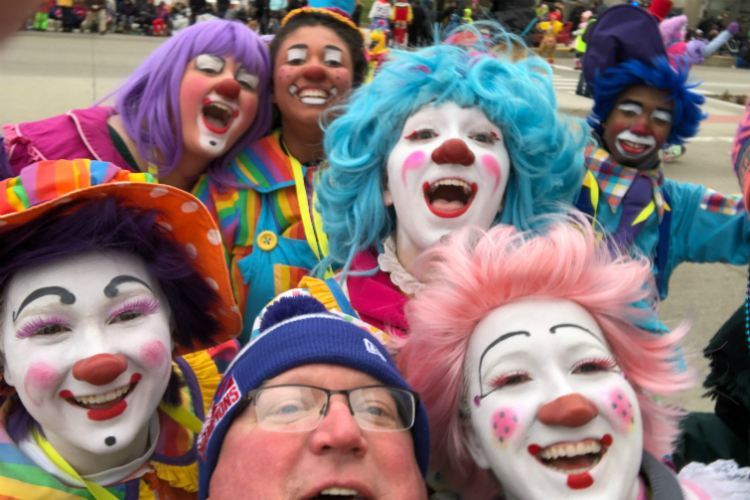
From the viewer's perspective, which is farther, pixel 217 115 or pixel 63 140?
pixel 217 115

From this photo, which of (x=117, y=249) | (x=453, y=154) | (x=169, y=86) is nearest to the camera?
(x=117, y=249)

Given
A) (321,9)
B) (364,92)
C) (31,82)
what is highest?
(321,9)

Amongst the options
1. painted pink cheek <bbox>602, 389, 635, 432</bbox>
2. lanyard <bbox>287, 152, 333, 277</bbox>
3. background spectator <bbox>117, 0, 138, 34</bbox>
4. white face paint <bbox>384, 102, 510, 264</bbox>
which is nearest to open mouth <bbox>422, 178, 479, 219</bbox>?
white face paint <bbox>384, 102, 510, 264</bbox>

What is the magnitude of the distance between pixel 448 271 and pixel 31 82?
27.3ft

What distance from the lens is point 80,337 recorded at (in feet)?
4.19

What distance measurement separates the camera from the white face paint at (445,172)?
1.69 metres

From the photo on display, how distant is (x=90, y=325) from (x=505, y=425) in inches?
34.8

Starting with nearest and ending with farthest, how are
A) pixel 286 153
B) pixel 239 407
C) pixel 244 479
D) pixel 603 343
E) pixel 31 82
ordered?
1. pixel 244 479
2. pixel 239 407
3. pixel 603 343
4. pixel 286 153
5. pixel 31 82

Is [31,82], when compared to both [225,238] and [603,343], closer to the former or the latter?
[225,238]

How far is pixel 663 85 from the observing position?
228 cm

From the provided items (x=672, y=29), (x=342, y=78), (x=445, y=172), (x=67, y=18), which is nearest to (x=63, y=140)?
(x=342, y=78)

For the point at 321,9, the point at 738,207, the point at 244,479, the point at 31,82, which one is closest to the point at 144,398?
the point at 244,479

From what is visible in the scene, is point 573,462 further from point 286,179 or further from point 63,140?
point 63,140

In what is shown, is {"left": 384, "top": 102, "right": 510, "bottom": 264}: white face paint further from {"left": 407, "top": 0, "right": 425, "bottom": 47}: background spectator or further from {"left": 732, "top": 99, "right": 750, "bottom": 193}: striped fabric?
{"left": 407, "top": 0, "right": 425, "bottom": 47}: background spectator
